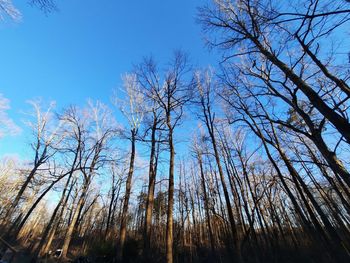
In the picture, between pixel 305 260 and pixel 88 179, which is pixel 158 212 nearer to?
pixel 88 179

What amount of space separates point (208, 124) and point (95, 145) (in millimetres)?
10280

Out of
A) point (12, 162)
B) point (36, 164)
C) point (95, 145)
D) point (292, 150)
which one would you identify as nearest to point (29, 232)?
point (12, 162)

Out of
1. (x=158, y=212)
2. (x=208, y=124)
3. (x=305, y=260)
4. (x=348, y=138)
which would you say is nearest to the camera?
(x=348, y=138)

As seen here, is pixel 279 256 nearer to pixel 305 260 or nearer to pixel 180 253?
pixel 305 260

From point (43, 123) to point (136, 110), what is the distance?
936 cm

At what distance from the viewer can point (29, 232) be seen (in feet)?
117

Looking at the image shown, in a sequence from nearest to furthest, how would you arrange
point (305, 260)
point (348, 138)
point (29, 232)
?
point (348, 138) < point (305, 260) < point (29, 232)

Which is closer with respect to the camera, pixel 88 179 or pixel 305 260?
pixel 305 260

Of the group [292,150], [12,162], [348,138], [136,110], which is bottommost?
[348,138]

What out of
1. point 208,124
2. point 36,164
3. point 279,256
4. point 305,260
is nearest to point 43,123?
point 36,164

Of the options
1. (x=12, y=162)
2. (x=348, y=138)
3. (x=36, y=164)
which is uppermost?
(x=12, y=162)

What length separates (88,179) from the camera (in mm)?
15422

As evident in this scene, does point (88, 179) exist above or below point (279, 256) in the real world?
above

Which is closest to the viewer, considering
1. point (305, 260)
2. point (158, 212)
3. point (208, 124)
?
point (208, 124)
